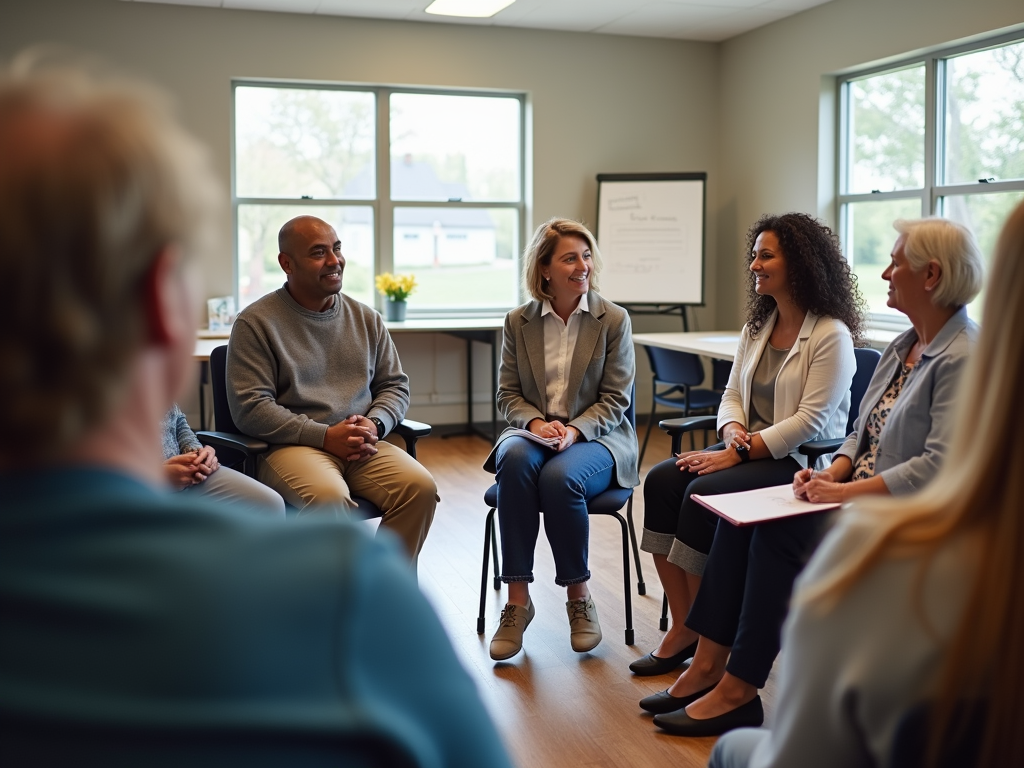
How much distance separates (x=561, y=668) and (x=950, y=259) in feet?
4.96

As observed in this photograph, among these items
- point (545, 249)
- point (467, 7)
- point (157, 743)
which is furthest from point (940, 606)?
point (467, 7)

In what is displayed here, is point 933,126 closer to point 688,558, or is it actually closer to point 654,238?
point 654,238

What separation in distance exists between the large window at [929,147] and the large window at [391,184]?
7.44 ft

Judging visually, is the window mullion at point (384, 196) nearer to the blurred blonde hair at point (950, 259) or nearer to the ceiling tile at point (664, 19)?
the ceiling tile at point (664, 19)

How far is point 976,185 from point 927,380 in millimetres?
3411

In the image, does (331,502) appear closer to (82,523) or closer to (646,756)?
(646,756)

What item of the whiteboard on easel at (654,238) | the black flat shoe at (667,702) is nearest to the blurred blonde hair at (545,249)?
the black flat shoe at (667,702)

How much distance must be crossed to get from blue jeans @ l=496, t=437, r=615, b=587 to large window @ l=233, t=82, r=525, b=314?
397 cm

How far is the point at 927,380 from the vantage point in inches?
90.3

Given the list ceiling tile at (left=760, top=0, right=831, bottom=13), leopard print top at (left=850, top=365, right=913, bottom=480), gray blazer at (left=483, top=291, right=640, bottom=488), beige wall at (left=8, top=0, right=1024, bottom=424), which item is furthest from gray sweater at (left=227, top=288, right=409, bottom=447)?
ceiling tile at (left=760, top=0, right=831, bottom=13)

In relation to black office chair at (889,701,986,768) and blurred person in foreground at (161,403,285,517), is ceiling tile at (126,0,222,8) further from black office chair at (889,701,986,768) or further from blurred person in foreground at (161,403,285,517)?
black office chair at (889,701,986,768)

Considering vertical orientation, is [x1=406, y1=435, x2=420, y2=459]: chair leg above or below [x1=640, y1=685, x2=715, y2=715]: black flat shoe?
above

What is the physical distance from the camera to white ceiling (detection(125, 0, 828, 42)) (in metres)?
5.95

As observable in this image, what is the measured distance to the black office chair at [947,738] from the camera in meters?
0.77
